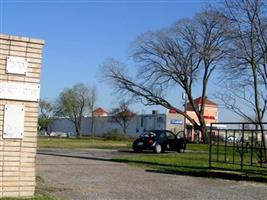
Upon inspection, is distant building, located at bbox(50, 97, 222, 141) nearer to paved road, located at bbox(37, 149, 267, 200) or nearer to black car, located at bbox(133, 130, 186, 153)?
black car, located at bbox(133, 130, 186, 153)

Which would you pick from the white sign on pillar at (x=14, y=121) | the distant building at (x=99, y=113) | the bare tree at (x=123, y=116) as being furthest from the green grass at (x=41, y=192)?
the distant building at (x=99, y=113)

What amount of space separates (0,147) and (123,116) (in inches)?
3729

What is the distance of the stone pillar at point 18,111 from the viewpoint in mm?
9969

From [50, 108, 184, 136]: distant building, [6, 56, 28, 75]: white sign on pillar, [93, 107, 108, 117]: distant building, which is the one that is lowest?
[6, 56, 28, 75]: white sign on pillar

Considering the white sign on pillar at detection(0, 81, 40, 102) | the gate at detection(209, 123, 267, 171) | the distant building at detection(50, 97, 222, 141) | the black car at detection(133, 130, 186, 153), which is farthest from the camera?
the distant building at detection(50, 97, 222, 141)

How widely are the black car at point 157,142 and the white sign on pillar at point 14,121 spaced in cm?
2436

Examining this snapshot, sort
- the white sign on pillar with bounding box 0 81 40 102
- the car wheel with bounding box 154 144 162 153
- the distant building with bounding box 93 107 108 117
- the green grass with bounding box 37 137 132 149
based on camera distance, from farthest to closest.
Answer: the distant building with bounding box 93 107 108 117
the green grass with bounding box 37 137 132 149
the car wheel with bounding box 154 144 162 153
the white sign on pillar with bounding box 0 81 40 102

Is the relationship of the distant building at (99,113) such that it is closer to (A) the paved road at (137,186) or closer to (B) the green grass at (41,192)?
(A) the paved road at (137,186)

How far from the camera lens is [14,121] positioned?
32.9 feet

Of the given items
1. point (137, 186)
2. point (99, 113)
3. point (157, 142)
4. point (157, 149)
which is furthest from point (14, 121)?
point (99, 113)

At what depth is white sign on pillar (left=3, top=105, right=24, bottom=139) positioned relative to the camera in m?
9.96

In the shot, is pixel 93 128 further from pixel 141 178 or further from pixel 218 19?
pixel 141 178

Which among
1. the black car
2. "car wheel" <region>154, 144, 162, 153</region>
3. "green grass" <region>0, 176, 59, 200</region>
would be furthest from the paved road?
the black car

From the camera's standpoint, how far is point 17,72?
10.1 meters
